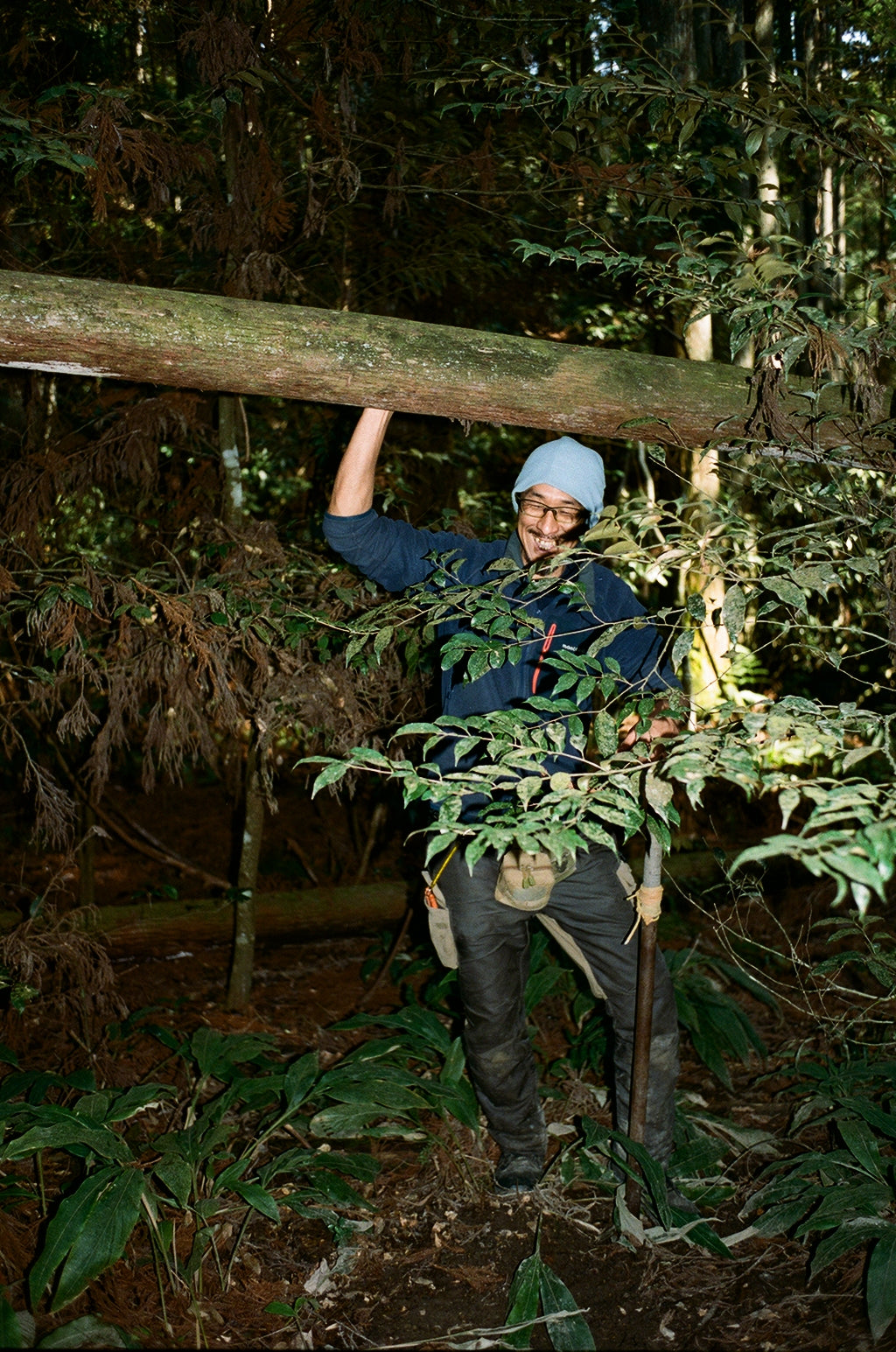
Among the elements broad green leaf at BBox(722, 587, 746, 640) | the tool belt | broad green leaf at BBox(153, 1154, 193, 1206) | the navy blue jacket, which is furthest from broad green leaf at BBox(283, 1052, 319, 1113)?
broad green leaf at BBox(722, 587, 746, 640)

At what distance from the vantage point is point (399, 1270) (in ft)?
10.1

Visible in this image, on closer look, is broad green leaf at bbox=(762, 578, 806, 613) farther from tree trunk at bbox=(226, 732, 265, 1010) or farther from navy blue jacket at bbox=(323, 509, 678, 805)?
tree trunk at bbox=(226, 732, 265, 1010)

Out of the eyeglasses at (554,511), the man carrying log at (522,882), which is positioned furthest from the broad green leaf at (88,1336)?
the eyeglasses at (554,511)

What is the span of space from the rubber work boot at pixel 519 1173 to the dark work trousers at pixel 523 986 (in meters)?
0.03

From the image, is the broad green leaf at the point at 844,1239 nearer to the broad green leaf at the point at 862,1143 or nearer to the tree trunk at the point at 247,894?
the broad green leaf at the point at 862,1143

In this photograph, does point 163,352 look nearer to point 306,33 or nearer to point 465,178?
point 306,33

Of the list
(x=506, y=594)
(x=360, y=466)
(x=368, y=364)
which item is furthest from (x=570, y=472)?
(x=368, y=364)

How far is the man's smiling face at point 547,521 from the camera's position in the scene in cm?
317

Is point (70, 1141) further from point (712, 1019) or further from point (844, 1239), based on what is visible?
point (712, 1019)

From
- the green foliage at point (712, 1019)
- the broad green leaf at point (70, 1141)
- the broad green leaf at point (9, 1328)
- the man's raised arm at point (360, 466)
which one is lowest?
the green foliage at point (712, 1019)

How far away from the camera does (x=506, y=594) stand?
10.3 feet

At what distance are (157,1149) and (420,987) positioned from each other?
1.83 meters

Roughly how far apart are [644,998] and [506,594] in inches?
52.2

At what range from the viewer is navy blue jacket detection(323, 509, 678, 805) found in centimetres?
311
